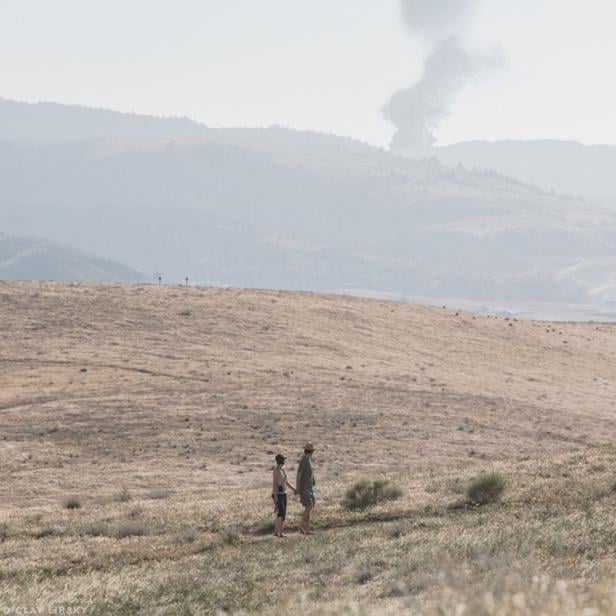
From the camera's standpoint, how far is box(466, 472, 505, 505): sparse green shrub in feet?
77.0

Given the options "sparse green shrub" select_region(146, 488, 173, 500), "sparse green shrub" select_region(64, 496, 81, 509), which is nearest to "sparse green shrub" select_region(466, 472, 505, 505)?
"sparse green shrub" select_region(146, 488, 173, 500)

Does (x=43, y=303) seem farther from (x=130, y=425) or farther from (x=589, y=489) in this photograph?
(x=589, y=489)

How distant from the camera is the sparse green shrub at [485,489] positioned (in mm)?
23484

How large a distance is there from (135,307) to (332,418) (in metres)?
24.9

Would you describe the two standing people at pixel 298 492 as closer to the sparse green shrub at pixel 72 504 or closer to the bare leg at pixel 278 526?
the bare leg at pixel 278 526

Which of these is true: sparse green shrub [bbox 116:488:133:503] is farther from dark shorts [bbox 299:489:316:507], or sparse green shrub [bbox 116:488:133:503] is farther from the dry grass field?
dark shorts [bbox 299:489:316:507]

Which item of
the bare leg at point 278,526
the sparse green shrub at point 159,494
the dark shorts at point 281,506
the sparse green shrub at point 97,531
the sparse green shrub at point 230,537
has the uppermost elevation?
the dark shorts at point 281,506

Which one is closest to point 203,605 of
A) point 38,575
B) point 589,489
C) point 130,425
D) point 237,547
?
point 38,575

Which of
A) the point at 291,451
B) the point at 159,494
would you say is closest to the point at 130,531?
the point at 159,494

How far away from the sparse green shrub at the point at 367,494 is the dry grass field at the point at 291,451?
1.39 ft

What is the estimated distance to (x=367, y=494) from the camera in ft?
81.6

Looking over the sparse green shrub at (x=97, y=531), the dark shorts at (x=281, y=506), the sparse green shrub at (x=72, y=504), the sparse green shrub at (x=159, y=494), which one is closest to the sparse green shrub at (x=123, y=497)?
the sparse green shrub at (x=159, y=494)

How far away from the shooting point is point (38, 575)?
17.4 meters

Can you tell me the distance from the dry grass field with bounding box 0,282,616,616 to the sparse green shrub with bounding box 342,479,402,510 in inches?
16.7
